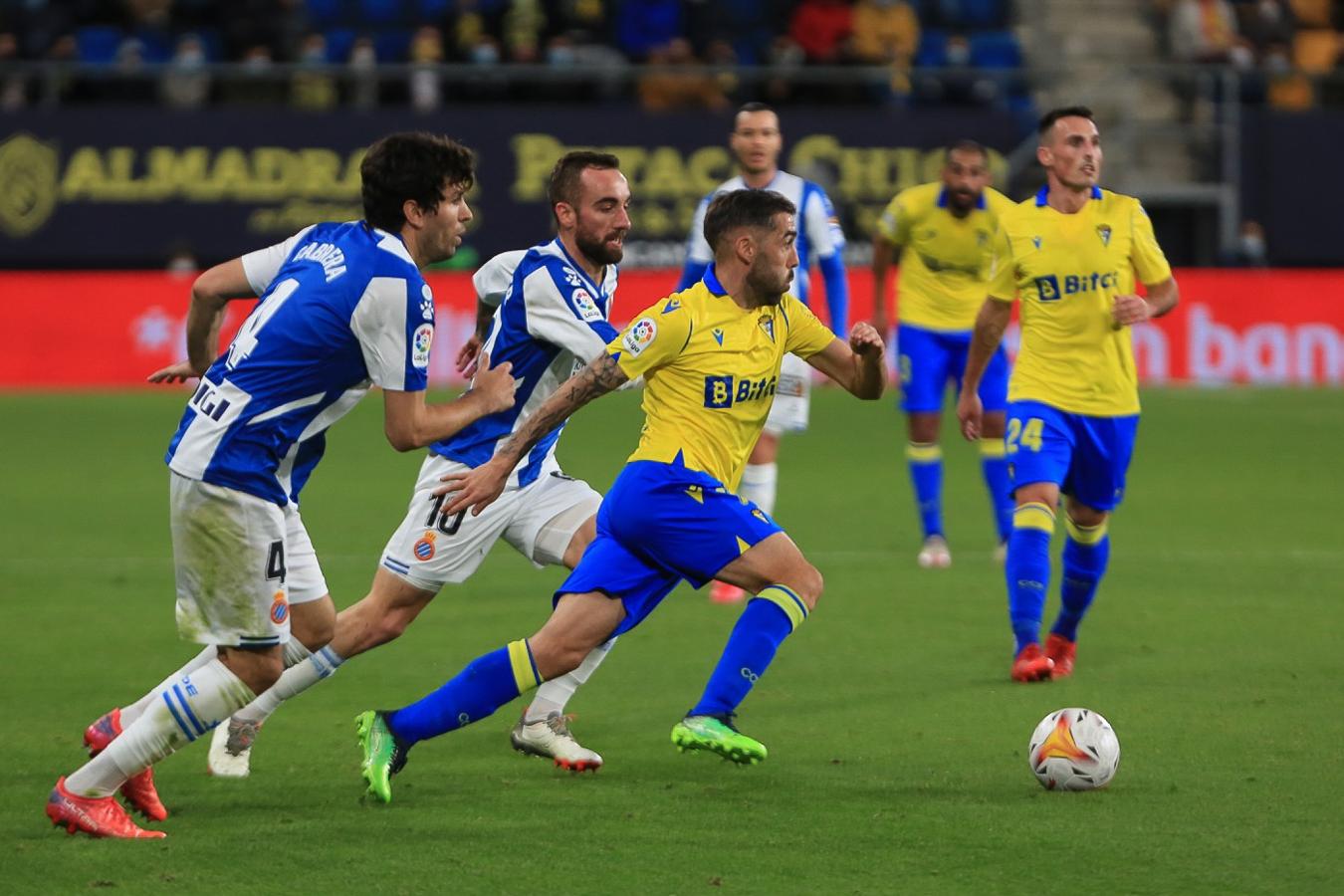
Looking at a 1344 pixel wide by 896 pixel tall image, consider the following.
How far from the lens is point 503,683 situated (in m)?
6.21

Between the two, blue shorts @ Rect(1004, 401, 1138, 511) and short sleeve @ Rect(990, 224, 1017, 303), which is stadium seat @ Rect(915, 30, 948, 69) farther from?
blue shorts @ Rect(1004, 401, 1138, 511)

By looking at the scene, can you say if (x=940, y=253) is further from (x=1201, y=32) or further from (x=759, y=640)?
(x=1201, y=32)

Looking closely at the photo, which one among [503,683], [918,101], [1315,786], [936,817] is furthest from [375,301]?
[918,101]

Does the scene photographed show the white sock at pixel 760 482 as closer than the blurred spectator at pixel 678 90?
Yes

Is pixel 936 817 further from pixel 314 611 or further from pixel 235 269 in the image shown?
pixel 235 269

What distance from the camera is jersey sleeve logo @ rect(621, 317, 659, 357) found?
6.31 metres

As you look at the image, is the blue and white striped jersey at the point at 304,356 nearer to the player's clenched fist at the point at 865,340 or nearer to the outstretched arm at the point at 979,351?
the player's clenched fist at the point at 865,340

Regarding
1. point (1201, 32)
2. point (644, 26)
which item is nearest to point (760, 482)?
point (644, 26)

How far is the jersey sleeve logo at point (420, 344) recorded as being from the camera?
5.57 metres

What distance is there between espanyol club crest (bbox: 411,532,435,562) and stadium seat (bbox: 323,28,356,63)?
1840 centimetres

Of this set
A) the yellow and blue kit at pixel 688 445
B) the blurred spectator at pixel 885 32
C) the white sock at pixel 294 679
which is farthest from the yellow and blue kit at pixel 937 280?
the blurred spectator at pixel 885 32

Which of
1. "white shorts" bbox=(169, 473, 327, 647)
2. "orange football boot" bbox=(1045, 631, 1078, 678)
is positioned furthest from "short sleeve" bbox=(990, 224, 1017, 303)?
"white shorts" bbox=(169, 473, 327, 647)

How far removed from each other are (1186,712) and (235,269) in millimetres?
3877

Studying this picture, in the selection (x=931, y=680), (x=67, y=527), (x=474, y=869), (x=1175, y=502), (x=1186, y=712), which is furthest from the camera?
(x=1175, y=502)
